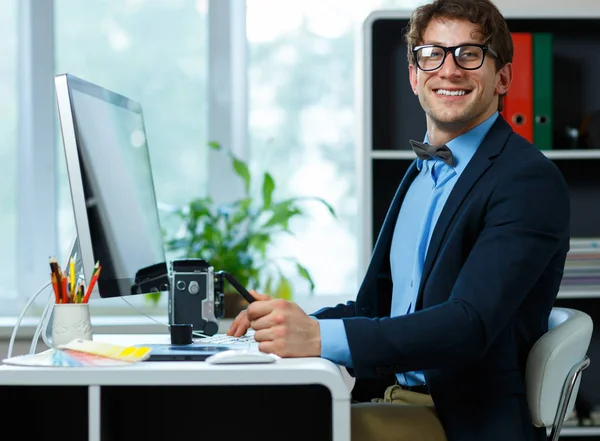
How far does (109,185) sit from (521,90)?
1.75 m

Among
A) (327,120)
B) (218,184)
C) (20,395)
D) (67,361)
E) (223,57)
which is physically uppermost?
(223,57)

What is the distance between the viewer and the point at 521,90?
2.95 metres

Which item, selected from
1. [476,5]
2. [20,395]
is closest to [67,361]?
[20,395]

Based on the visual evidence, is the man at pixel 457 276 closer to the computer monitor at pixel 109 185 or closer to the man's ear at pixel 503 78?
the man's ear at pixel 503 78

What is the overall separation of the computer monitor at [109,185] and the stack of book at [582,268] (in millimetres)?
1550

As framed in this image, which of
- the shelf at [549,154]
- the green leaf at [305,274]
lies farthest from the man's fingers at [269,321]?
the green leaf at [305,274]

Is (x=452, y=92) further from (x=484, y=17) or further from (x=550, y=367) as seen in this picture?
(x=550, y=367)

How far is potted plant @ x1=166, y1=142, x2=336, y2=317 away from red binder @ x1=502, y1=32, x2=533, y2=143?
2.72 ft

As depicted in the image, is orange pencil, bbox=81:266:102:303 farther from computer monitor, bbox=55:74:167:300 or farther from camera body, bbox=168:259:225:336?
camera body, bbox=168:259:225:336

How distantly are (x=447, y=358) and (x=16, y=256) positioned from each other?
8.83ft

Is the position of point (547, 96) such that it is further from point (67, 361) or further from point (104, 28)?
point (67, 361)

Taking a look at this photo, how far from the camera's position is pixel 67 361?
4.01 ft

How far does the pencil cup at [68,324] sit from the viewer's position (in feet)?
4.63

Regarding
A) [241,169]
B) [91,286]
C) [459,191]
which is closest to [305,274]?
[241,169]
